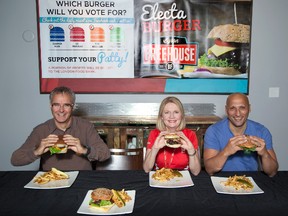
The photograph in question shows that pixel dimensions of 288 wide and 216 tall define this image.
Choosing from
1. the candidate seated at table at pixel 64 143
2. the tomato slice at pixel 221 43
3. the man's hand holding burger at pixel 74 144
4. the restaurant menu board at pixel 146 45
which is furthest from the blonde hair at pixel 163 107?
the tomato slice at pixel 221 43

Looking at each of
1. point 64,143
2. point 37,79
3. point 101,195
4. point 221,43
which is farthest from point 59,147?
point 221,43

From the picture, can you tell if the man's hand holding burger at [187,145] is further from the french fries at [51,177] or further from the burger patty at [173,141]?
the french fries at [51,177]

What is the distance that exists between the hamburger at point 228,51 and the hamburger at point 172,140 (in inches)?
62.4

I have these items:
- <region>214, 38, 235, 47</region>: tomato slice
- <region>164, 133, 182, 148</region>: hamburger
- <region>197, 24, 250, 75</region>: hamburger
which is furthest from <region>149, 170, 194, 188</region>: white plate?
<region>214, 38, 235, 47</region>: tomato slice

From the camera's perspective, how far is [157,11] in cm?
331

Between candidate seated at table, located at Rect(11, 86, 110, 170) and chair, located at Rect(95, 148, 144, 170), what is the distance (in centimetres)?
6

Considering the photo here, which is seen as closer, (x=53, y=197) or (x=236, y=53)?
(x=53, y=197)

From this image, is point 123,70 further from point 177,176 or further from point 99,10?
point 177,176

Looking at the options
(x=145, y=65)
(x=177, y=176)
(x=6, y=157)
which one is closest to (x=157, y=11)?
(x=145, y=65)

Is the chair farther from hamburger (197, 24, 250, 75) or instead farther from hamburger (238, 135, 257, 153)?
hamburger (197, 24, 250, 75)

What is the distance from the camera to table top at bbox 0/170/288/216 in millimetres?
1369

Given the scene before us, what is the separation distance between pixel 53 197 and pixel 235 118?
130 centimetres

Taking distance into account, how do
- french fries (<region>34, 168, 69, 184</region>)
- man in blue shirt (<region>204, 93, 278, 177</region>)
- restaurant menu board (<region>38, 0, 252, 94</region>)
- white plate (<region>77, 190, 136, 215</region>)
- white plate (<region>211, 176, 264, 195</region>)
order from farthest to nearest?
1. restaurant menu board (<region>38, 0, 252, 94</region>)
2. man in blue shirt (<region>204, 93, 278, 177</region>)
3. french fries (<region>34, 168, 69, 184</region>)
4. white plate (<region>211, 176, 264, 195</region>)
5. white plate (<region>77, 190, 136, 215</region>)

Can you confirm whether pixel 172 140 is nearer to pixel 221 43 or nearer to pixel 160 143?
pixel 160 143
